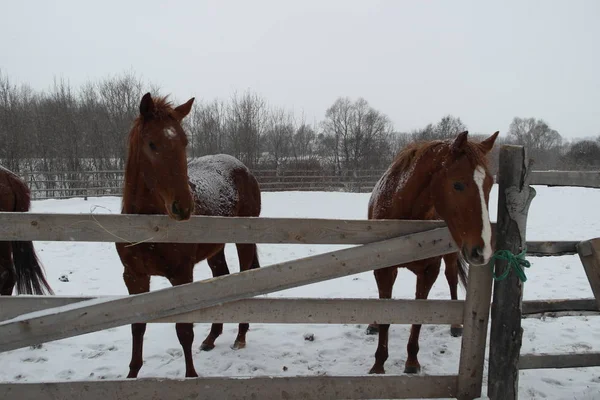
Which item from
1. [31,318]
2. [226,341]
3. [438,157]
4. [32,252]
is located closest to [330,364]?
[226,341]

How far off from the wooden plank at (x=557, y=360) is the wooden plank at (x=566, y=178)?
1239 mm

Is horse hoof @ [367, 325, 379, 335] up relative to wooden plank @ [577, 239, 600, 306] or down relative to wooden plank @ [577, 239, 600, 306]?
down

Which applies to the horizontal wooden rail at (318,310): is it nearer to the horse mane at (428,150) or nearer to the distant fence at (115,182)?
the horse mane at (428,150)

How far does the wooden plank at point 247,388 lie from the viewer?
2109mm

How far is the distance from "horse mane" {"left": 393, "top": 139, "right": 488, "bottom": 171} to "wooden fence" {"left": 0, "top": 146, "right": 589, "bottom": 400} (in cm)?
28

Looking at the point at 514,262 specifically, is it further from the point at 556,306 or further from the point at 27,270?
the point at 27,270

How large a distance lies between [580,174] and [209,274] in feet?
19.5

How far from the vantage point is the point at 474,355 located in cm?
231

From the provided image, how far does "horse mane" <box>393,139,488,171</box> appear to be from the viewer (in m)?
2.34

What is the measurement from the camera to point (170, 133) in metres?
2.50

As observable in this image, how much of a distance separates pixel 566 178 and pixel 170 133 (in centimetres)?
300

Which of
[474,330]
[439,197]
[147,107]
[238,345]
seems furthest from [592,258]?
[238,345]

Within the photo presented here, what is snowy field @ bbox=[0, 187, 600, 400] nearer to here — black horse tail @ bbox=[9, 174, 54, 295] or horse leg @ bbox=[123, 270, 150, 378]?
horse leg @ bbox=[123, 270, 150, 378]

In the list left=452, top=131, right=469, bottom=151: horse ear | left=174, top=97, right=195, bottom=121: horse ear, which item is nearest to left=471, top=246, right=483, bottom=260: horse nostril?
left=452, top=131, right=469, bottom=151: horse ear
